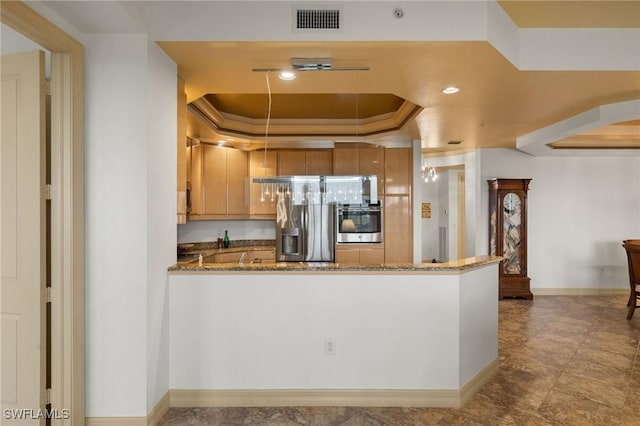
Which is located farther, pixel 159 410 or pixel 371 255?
pixel 371 255

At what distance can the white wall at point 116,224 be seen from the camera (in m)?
2.31

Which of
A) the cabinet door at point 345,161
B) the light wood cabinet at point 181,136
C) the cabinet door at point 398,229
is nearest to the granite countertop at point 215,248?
the cabinet door at point 345,161

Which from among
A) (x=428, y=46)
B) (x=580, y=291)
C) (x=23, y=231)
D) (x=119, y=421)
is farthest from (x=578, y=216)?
(x=23, y=231)

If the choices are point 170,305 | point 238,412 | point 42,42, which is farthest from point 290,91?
point 238,412

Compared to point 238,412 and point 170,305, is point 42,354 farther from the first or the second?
point 238,412

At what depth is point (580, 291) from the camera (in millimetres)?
6254

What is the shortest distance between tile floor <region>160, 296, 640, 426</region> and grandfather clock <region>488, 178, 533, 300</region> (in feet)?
4.40

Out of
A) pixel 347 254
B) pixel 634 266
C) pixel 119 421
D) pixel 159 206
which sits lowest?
pixel 119 421

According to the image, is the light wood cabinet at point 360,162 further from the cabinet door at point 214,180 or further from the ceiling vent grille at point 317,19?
the ceiling vent grille at point 317,19

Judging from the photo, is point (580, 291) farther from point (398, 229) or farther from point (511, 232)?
point (398, 229)

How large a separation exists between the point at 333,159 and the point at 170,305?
11.3 ft

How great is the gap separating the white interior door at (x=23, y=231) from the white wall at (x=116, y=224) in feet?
0.83

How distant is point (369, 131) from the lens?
5.29 m

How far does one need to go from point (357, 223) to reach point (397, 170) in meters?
0.98
